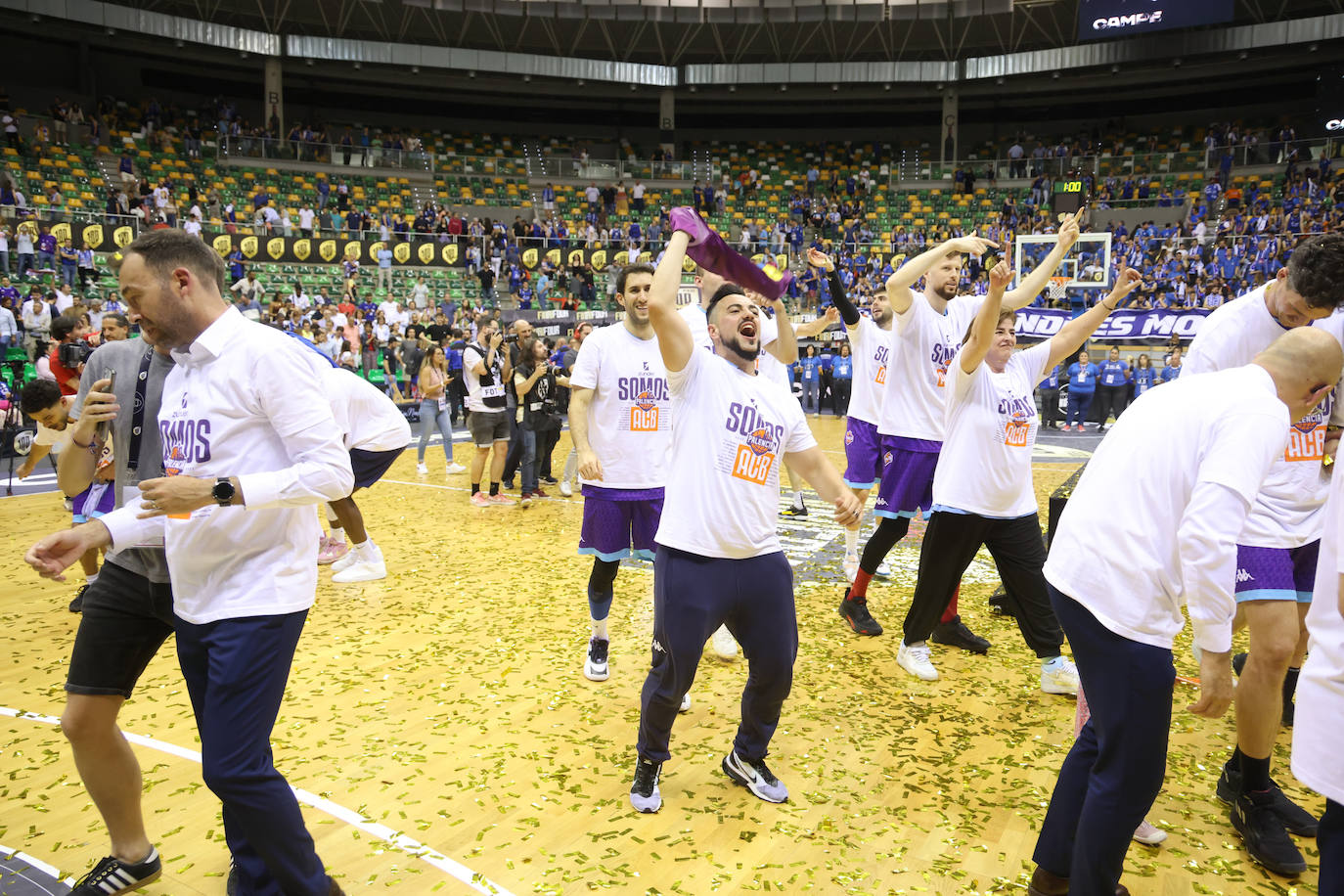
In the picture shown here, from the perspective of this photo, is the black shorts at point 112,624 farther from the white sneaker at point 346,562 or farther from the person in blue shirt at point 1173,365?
the person in blue shirt at point 1173,365

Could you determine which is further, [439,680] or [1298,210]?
[1298,210]

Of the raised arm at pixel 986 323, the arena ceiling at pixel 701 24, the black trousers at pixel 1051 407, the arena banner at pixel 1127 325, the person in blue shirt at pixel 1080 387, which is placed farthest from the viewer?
the arena ceiling at pixel 701 24

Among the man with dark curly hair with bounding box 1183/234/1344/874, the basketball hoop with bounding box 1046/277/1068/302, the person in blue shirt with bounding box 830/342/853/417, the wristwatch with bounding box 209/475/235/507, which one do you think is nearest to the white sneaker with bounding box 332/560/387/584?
the wristwatch with bounding box 209/475/235/507

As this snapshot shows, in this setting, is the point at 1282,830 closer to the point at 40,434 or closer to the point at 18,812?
the point at 18,812

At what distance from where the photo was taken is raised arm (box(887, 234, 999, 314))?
4.43m

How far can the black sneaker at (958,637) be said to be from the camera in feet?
17.6

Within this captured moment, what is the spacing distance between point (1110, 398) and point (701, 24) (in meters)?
22.1

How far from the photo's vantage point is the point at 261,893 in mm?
2658

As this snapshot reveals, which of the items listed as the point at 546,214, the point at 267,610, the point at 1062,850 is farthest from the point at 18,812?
the point at 546,214

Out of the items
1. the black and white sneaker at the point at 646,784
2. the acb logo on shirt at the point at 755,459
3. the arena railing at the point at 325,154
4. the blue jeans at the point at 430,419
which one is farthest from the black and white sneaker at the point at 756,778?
the arena railing at the point at 325,154

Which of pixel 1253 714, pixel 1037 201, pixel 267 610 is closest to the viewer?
pixel 267 610

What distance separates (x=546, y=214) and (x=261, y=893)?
3070cm

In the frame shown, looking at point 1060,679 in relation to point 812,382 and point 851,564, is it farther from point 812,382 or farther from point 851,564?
point 812,382

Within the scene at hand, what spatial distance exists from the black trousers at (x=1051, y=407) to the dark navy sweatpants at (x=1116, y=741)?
57.2 feet
